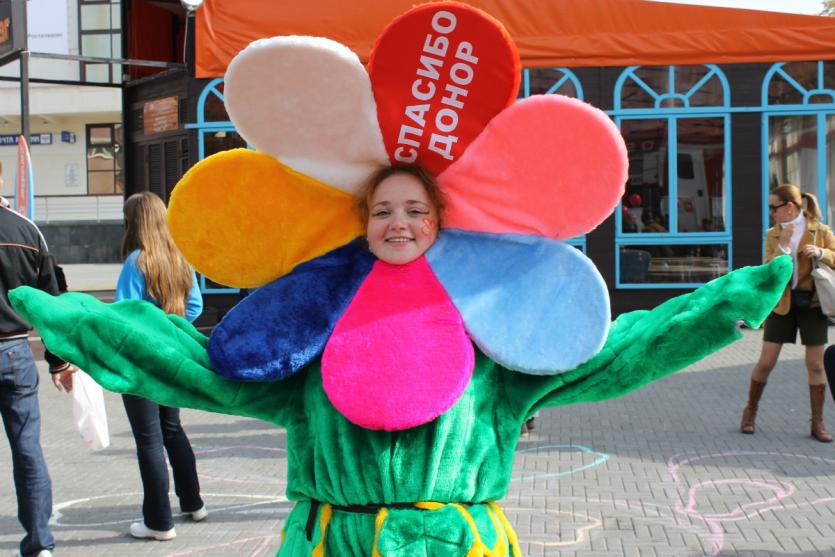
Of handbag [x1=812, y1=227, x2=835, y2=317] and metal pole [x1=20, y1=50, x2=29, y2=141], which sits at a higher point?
metal pole [x1=20, y1=50, x2=29, y2=141]

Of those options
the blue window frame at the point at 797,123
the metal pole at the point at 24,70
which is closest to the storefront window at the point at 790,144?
the blue window frame at the point at 797,123

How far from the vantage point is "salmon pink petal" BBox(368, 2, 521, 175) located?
2318mm

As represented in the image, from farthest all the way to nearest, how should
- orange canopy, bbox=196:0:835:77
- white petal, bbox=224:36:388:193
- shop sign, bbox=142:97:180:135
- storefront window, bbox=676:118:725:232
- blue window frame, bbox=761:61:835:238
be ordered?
1. shop sign, bbox=142:97:180:135
2. storefront window, bbox=676:118:725:232
3. blue window frame, bbox=761:61:835:238
4. orange canopy, bbox=196:0:835:77
5. white petal, bbox=224:36:388:193

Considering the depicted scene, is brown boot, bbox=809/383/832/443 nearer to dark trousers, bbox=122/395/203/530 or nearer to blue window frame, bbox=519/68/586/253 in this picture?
dark trousers, bbox=122/395/203/530

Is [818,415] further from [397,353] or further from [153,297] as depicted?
[397,353]

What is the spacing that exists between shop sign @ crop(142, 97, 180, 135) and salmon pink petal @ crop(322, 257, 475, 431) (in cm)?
1314

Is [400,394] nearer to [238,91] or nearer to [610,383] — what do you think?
[610,383]

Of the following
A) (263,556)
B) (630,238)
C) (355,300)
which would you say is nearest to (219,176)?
(355,300)

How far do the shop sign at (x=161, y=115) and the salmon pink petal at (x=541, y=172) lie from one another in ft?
43.0

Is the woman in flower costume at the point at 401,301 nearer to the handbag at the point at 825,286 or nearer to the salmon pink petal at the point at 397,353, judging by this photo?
the salmon pink petal at the point at 397,353

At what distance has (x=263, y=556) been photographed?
489cm

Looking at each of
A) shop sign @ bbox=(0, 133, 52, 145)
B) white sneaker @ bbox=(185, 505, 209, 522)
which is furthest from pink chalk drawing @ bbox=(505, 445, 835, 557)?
shop sign @ bbox=(0, 133, 52, 145)

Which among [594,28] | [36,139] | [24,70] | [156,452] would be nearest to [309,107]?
[156,452]

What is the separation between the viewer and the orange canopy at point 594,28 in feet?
39.0
